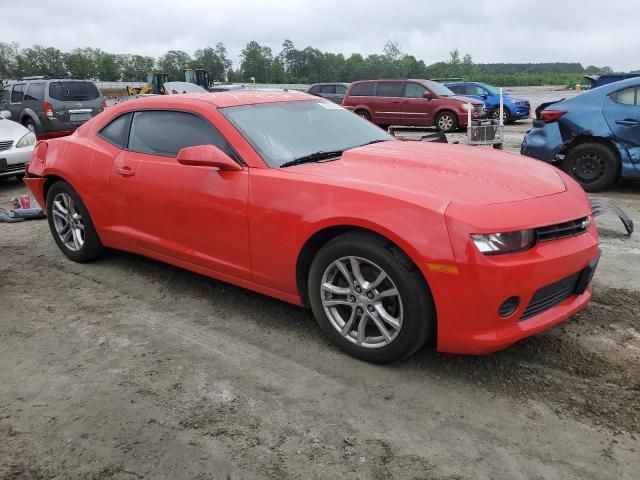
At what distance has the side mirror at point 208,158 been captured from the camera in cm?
338

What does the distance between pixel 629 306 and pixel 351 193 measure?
222 cm

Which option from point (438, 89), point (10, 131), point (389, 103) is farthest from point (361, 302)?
point (438, 89)

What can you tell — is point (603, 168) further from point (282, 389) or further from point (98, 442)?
point (98, 442)

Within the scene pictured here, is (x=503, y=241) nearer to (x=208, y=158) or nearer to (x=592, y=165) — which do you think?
(x=208, y=158)

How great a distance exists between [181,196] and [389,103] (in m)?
14.0

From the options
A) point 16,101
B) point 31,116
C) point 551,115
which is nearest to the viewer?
point 551,115

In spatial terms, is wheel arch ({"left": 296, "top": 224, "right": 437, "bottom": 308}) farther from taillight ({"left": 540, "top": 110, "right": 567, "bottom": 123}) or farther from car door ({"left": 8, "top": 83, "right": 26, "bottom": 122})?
car door ({"left": 8, "top": 83, "right": 26, "bottom": 122})

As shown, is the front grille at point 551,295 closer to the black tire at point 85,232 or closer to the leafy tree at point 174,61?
the black tire at point 85,232

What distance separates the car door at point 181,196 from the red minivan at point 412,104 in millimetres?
13047

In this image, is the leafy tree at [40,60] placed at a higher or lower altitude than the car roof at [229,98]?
lower

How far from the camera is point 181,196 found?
374 centimetres

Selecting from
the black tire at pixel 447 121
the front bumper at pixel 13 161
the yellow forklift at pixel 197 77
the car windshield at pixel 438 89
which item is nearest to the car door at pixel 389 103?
the car windshield at pixel 438 89

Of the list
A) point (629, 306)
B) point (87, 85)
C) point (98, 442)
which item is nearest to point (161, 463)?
point (98, 442)

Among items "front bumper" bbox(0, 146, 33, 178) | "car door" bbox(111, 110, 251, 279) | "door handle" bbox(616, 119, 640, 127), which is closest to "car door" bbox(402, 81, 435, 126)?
"door handle" bbox(616, 119, 640, 127)
